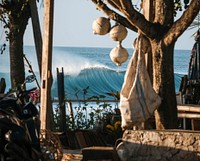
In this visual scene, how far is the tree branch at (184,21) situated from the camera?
6696mm

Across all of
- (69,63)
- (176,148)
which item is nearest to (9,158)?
(176,148)

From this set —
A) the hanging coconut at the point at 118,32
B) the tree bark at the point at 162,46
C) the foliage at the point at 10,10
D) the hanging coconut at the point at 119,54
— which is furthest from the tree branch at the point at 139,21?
the foliage at the point at 10,10

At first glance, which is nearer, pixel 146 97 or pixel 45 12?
pixel 146 97

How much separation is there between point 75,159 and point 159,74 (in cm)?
192

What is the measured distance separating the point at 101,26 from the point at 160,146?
103 inches

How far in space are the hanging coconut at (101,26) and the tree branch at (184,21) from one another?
1768mm

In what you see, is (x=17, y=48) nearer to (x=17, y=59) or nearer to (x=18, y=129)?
(x=17, y=59)

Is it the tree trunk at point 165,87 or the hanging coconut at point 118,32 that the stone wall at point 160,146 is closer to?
the tree trunk at point 165,87

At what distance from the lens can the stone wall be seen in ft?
20.9

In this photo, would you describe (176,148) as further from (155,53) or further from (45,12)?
(45,12)

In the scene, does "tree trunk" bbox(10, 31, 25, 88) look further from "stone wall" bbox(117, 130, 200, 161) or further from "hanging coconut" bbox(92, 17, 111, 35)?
"stone wall" bbox(117, 130, 200, 161)

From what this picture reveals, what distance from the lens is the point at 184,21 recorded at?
6.77m

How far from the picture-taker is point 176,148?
6418 mm

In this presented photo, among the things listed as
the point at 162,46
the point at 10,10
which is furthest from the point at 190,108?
the point at 10,10
